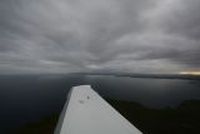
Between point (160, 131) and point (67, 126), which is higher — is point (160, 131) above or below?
below

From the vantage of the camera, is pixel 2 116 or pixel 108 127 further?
pixel 2 116

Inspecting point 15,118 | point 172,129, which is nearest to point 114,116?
point 172,129

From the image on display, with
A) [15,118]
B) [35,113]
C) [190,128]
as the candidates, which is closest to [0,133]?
[15,118]

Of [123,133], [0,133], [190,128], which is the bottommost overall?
[0,133]

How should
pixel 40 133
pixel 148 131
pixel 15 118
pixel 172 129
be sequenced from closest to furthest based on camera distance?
pixel 148 131, pixel 172 129, pixel 40 133, pixel 15 118

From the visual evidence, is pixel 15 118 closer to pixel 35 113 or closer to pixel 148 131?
pixel 35 113

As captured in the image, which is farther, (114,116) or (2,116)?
(2,116)

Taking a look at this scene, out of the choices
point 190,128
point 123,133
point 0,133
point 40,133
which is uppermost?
point 123,133

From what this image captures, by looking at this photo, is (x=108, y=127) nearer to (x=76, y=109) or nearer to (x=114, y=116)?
(x=114, y=116)

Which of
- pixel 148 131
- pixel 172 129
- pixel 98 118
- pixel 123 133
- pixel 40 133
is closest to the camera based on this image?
pixel 123 133

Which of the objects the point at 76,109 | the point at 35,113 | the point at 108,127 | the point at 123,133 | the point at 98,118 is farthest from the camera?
the point at 35,113
